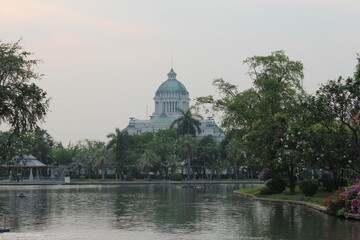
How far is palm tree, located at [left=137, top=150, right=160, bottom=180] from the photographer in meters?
135

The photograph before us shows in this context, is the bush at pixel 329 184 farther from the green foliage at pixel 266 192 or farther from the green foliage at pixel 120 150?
the green foliage at pixel 120 150

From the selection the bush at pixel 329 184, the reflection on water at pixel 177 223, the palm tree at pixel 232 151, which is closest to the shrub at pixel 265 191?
the bush at pixel 329 184

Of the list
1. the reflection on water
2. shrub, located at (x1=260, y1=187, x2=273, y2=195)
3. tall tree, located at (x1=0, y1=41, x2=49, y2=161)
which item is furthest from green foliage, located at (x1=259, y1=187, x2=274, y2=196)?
tall tree, located at (x1=0, y1=41, x2=49, y2=161)

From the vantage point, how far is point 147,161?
13575 centimetres

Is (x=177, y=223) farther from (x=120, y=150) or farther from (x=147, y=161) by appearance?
(x=120, y=150)

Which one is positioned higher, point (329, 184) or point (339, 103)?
point (339, 103)

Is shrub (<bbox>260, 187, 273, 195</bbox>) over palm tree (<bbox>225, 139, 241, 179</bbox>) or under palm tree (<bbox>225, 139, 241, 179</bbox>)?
under

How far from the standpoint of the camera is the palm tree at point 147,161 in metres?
135

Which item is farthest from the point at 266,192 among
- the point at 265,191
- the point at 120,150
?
the point at 120,150

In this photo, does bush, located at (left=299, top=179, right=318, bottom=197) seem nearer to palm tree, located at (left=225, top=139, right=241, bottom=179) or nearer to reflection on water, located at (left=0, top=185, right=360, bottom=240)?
reflection on water, located at (left=0, top=185, right=360, bottom=240)

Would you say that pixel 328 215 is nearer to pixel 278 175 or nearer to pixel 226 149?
pixel 278 175

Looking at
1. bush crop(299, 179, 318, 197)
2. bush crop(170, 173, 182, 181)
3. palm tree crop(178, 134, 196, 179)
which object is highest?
palm tree crop(178, 134, 196, 179)

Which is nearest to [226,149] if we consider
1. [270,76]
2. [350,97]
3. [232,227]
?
[270,76]

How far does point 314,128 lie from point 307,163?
3327 mm
